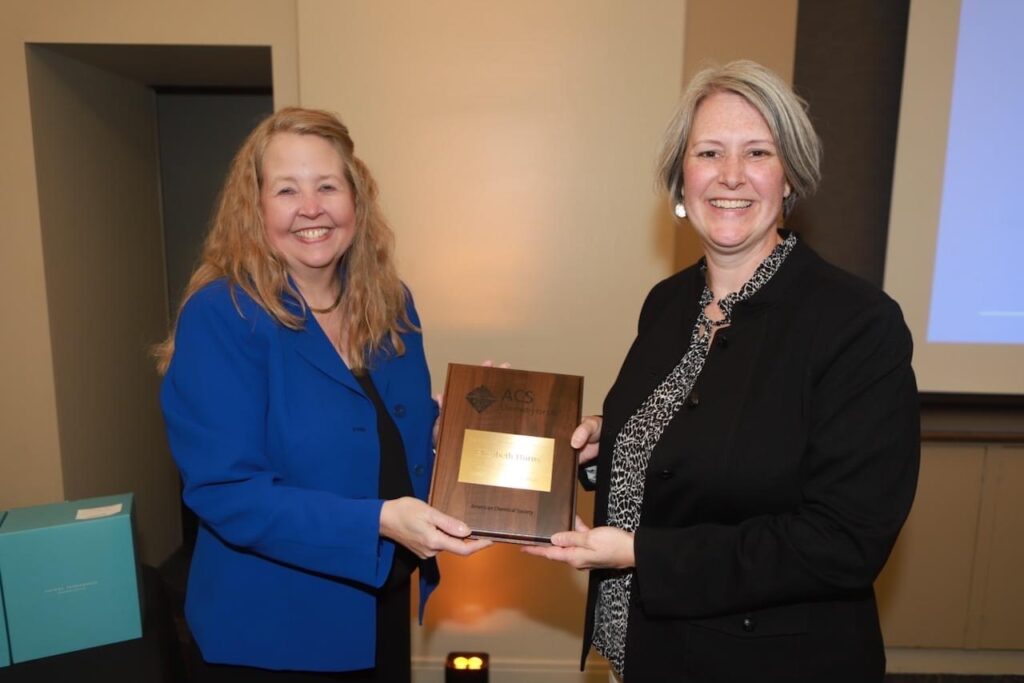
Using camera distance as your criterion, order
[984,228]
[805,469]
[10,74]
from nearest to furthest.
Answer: [805,469], [10,74], [984,228]

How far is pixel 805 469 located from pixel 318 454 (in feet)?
3.13

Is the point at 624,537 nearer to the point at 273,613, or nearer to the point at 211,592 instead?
the point at 273,613

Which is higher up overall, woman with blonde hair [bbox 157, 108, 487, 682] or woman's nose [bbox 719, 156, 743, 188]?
woman's nose [bbox 719, 156, 743, 188]

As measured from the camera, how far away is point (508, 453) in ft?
4.81

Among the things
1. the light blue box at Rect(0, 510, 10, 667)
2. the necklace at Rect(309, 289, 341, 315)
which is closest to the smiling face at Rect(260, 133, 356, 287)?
the necklace at Rect(309, 289, 341, 315)

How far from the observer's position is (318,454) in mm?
1413

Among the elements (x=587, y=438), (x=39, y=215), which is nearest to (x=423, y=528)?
(x=587, y=438)

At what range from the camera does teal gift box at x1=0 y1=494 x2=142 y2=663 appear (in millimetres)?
1754

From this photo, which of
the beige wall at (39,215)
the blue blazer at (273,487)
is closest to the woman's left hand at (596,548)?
the blue blazer at (273,487)

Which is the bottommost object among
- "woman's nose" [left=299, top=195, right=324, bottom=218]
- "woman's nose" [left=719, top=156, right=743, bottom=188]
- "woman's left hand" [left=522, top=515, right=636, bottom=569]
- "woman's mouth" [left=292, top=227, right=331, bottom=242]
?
"woman's left hand" [left=522, top=515, right=636, bottom=569]

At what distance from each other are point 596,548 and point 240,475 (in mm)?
711

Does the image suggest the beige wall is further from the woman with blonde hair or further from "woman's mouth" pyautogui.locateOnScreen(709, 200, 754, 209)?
"woman's mouth" pyautogui.locateOnScreen(709, 200, 754, 209)

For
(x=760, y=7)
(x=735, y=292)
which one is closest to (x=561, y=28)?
(x=760, y=7)

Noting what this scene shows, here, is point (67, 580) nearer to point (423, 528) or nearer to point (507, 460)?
point (423, 528)
